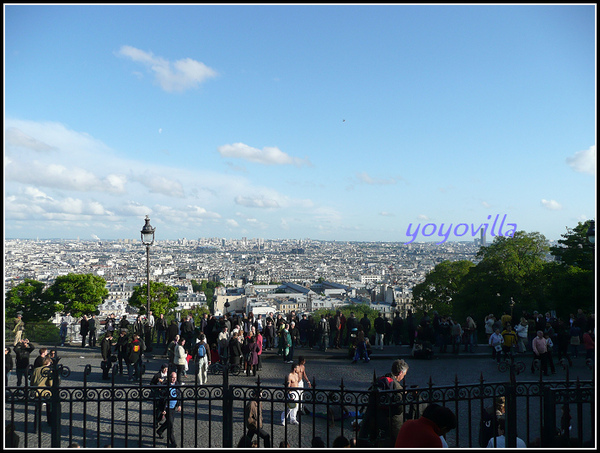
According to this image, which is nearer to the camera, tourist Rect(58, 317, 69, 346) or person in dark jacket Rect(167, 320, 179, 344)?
person in dark jacket Rect(167, 320, 179, 344)

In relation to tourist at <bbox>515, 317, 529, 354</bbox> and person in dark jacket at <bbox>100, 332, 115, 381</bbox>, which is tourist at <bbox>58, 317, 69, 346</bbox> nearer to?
person in dark jacket at <bbox>100, 332, 115, 381</bbox>

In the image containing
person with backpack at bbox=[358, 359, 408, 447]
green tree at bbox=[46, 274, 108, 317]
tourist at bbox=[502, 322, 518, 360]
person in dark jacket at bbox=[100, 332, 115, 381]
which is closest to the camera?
person with backpack at bbox=[358, 359, 408, 447]

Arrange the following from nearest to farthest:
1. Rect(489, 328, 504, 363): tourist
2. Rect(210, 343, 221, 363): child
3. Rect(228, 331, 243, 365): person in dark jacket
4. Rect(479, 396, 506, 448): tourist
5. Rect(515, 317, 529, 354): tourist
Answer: Rect(479, 396, 506, 448): tourist → Rect(228, 331, 243, 365): person in dark jacket → Rect(210, 343, 221, 363): child → Rect(489, 328, 504, 363): tourist → Rect(515, 317, 529, 354): tourist

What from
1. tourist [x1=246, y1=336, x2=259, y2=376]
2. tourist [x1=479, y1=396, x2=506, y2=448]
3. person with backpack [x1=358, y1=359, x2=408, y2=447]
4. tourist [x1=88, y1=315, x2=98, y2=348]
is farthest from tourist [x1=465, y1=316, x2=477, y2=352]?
tourist [x1=88, y1=315, x2=98, y2=348]

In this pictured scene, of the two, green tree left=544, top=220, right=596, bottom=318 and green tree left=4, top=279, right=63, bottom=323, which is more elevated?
green tree left=544, top=220, right=596, bottom=318

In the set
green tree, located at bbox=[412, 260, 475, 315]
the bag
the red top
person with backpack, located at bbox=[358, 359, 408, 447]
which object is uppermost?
the red top

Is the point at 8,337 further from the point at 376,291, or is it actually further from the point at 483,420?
the point at 376,291

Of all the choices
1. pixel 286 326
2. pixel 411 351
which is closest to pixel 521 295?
pixel 411 351

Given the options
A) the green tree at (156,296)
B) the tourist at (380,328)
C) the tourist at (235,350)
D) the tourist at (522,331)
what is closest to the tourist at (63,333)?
the tourist at (235,350)
